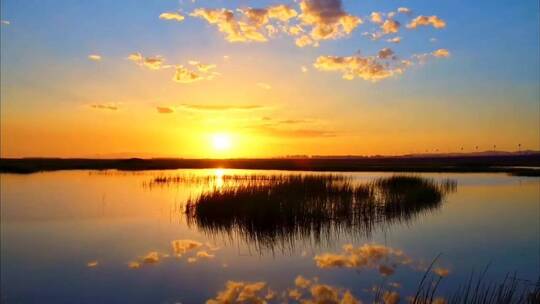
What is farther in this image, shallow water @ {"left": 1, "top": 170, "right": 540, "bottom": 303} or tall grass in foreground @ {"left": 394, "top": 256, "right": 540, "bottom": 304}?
shallow water @ {"left": 1, "top": 170, "right": 540, "bottom": 303}

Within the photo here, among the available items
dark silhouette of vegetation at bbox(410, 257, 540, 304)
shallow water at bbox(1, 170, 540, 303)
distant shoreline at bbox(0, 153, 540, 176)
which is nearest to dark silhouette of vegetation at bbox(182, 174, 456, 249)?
shallow water at bbox(1, 170, 540, 303)

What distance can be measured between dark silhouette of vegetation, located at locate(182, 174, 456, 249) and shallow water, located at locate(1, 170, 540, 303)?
0.31 metres

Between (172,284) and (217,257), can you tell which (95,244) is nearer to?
(217,257)

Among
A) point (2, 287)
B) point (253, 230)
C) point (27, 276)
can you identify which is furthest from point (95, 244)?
point (253, 230)

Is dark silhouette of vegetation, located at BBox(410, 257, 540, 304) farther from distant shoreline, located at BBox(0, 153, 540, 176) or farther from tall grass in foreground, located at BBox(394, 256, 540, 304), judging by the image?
distant shoreline, located at BBox(0, 153, 540, 176)

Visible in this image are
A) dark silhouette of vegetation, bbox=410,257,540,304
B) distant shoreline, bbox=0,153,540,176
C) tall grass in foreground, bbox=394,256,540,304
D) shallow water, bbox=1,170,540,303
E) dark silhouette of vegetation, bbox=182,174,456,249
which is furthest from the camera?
distant shoreline, bbox=0,153,540,176

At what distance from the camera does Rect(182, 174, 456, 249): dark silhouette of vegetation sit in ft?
44.0

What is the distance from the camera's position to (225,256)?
10.6m

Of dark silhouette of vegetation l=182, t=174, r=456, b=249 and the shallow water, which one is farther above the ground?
dark silhouette of vegetation l=182, t=174, r=456, b=249

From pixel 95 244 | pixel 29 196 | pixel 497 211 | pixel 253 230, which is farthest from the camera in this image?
pixel 29 196

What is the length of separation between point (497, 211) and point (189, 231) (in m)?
13.6

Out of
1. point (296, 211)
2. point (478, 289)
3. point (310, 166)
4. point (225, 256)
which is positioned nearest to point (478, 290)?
point (478, 289)

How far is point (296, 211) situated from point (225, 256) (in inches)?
191

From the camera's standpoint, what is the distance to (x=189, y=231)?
14.0m
